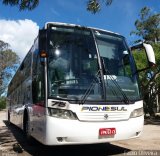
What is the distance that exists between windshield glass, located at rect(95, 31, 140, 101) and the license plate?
75 centimetres

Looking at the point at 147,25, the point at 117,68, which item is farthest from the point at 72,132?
the point at 147,25

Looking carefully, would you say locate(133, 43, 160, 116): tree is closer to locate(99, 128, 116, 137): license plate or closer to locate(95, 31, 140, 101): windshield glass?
locate(95, 31, 140, 101): windshield glass

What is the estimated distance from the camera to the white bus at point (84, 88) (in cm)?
838

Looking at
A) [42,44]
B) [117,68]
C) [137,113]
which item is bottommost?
[137,113]

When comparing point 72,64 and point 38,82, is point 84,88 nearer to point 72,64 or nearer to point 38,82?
point 72,64

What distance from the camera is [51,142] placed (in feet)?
27.5

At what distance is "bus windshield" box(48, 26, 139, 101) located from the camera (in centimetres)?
871

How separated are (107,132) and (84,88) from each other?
46.4 inches

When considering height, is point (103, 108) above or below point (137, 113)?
above

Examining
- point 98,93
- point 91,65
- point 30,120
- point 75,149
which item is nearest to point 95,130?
point 98,93

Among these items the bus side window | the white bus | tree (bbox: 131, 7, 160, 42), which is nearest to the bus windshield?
the white bus

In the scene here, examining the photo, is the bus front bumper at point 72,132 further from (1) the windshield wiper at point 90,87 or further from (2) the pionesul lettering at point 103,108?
(1) the windshield wiper at point 90,87

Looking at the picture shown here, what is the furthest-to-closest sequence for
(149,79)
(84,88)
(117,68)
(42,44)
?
(149,79)
(117,68)
(42,44)
(84,88)

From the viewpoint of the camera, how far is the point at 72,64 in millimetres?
9062
